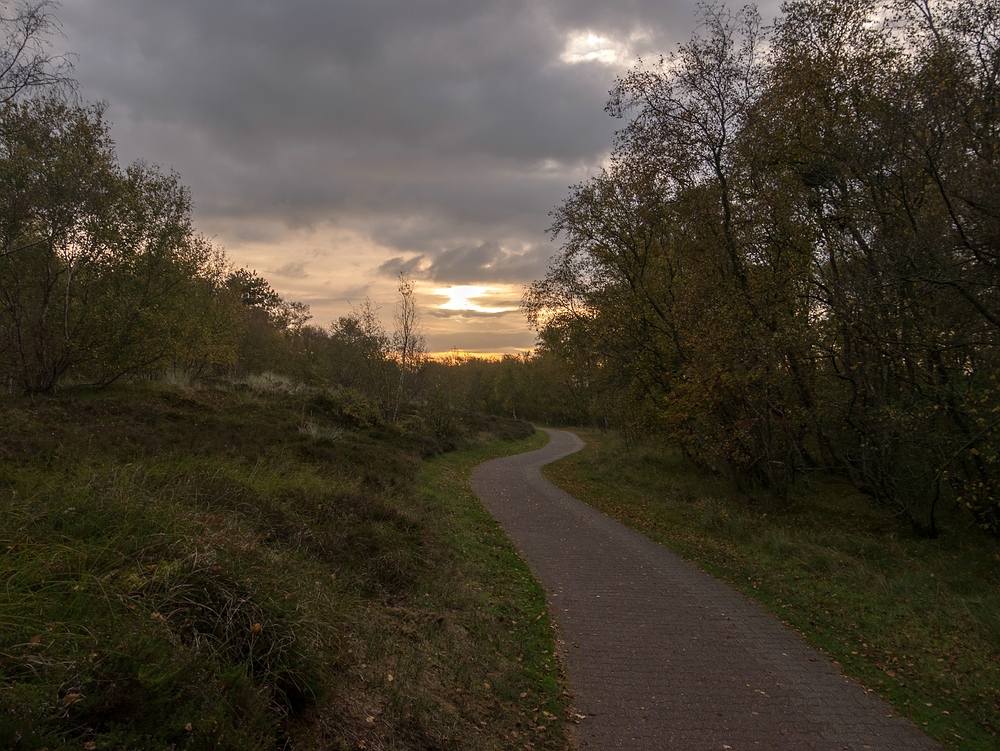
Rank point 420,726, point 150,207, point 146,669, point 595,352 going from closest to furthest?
point 146,669 < point 420,726 < point 150,207 < point 595,352

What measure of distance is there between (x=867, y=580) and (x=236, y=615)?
9.06 meters

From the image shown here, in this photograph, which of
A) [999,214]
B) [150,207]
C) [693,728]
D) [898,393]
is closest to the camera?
[693,728]

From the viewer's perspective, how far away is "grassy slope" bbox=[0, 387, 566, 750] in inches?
108

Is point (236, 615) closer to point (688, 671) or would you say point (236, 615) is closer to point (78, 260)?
point (688, 671)

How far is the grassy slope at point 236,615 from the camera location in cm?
274

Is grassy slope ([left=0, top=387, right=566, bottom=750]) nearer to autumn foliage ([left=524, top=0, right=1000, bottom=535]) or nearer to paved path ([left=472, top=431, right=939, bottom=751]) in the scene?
paved path ([left=472, top=431, right=939, bottom=751])

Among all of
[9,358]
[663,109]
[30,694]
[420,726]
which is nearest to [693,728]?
[420,726]

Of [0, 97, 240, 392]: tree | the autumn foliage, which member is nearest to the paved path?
the autumn foliage

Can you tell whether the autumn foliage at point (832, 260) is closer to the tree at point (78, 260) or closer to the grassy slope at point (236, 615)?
the grassy slope at point (236, 615)

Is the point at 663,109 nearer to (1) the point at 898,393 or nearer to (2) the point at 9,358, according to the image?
(1) the point at 898,393

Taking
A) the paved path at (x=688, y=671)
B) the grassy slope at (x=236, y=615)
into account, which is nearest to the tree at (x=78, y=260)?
the grassy slope at (x=236, y=615)

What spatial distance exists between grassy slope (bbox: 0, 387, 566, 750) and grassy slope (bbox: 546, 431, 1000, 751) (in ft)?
11.3

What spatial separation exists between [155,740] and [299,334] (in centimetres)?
4498

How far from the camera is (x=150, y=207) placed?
50.2 ft
